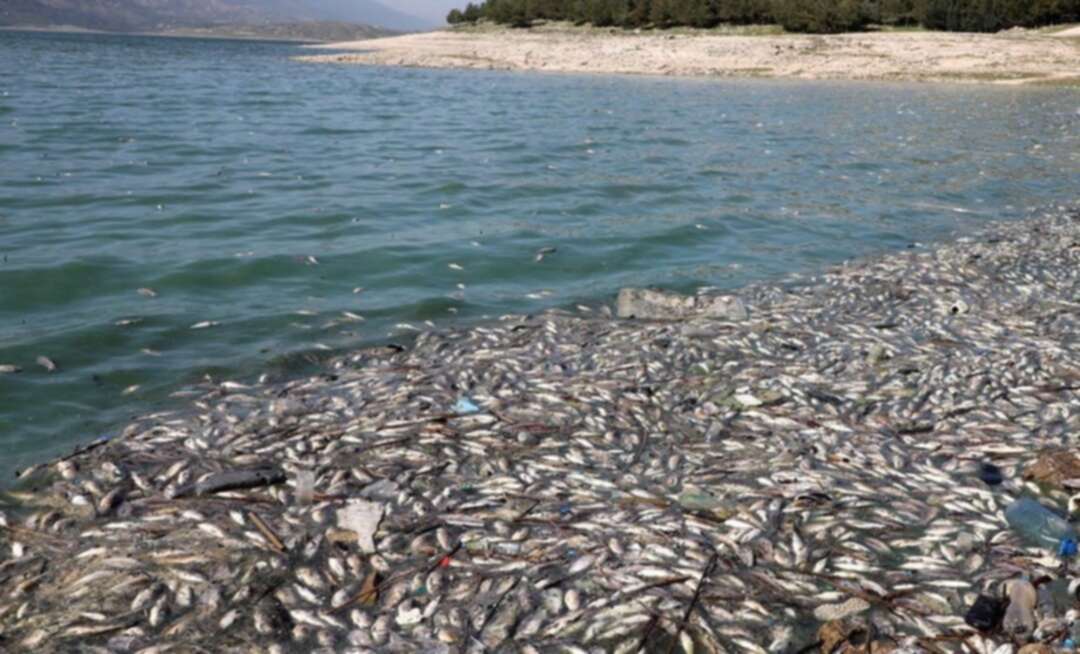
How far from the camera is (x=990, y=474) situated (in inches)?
298

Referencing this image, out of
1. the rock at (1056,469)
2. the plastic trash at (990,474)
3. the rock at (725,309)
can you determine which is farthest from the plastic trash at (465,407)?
the rock at (1056,469)

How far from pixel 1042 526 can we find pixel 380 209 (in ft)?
46.0

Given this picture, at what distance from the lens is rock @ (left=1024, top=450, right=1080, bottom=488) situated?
728 cm

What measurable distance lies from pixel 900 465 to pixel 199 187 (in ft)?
52.2

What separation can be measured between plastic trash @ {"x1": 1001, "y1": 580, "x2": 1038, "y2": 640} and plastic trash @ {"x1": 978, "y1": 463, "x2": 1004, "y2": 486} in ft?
5.86

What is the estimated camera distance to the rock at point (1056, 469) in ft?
23.9

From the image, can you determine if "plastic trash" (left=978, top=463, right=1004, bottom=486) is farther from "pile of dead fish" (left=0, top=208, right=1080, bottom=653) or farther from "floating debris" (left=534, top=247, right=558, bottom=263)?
"floating debris" (left=534, top=247, right=558, bottom=263)

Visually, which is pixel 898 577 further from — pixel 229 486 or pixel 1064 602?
pixel 229 486

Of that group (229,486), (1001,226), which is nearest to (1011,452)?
(229,486)

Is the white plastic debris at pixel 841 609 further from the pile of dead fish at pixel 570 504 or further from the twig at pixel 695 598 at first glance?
the twig at pixel 695 598

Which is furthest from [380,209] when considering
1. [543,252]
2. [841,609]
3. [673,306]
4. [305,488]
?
[841,609]

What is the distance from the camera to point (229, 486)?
7.13 m

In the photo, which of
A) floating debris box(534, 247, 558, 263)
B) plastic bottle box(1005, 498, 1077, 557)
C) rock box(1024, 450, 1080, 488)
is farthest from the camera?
floating debris box(534, 247, 558, 263)

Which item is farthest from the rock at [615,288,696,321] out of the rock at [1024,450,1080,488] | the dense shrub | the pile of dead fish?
the dense shrub
